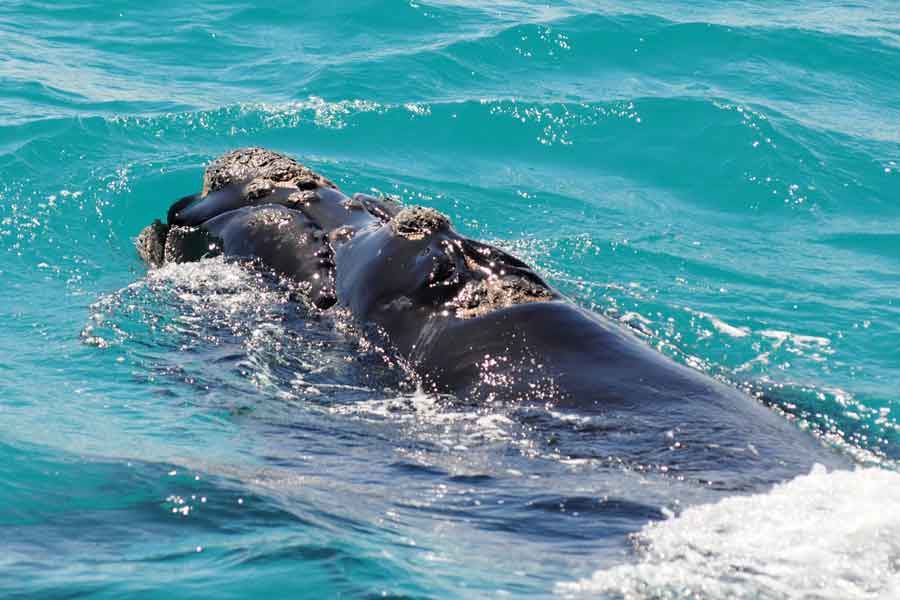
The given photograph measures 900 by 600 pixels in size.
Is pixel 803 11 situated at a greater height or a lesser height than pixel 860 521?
greater

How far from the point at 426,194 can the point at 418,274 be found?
8.50m

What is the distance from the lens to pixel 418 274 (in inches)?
394

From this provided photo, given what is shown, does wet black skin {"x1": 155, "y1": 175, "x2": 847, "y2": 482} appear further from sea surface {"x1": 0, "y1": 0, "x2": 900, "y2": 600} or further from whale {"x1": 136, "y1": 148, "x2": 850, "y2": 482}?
sea surface {"x1": 0, "y1": 0, "x2": 900, "y2": 600}

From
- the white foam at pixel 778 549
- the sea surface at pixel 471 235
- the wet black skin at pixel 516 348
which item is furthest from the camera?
the wet black skin at pixel 516 348

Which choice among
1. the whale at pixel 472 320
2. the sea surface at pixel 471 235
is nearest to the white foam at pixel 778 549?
the sea surface at pixel 471 235

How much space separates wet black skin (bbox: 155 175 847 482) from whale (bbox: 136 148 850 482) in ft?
0.04

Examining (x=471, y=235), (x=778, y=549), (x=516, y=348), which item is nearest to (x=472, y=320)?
(x=516, y=348)

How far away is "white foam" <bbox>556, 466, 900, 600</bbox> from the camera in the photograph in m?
5.58

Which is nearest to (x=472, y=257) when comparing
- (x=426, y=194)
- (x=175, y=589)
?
(x=175, y=589)

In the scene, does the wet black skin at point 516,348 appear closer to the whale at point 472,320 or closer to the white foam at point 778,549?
the whale at point 472,320

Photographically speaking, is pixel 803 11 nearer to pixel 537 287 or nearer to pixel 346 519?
pixel 537 287

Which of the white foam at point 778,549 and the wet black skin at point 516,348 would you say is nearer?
the white foam at point 778,549

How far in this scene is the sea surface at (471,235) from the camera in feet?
21.2

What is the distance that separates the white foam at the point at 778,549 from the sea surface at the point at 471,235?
0.02 meters
